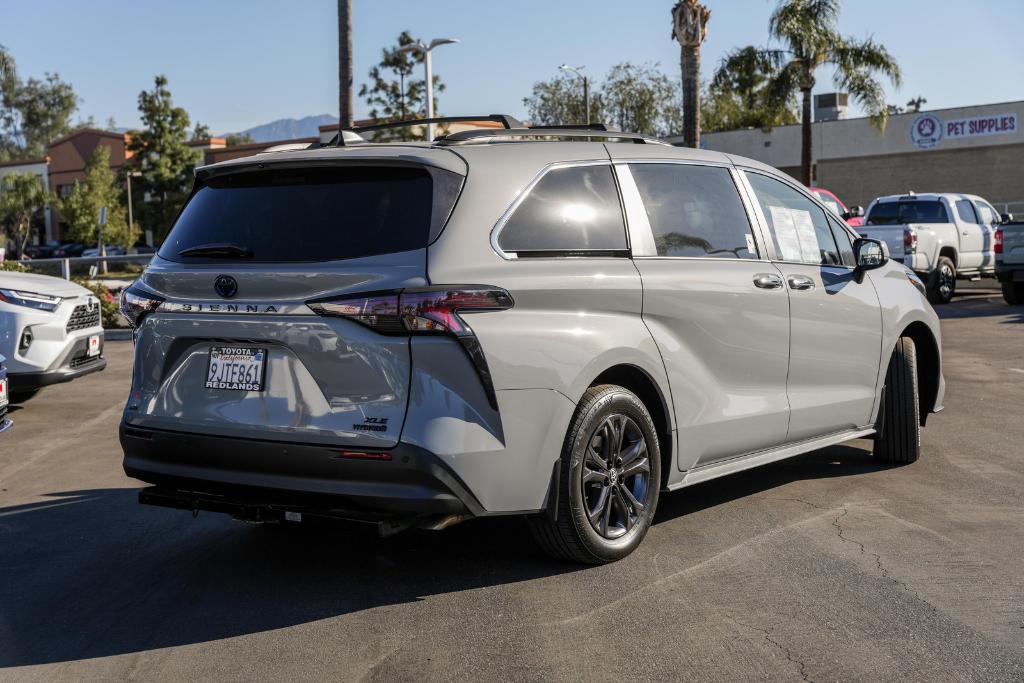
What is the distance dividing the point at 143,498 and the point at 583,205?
7.78 feet

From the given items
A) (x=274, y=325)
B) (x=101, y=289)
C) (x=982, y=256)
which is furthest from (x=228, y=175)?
(x=982, y=256)

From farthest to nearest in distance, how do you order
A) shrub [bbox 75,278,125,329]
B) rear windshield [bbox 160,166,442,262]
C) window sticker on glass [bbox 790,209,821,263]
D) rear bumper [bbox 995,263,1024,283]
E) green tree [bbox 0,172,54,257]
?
1. green tree [bbox 0,172,54,257]
2. rear bumper [bbox 995,263,1024,283]
3. shrub [bbox 75,278,125,329]
4. window sticker on glass [bbox 790,209,821,263]
5. rear windshield [bbox 160,166,442,262]

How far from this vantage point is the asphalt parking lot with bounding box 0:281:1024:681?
13.9 ft

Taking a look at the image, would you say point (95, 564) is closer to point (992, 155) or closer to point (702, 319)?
point (702, 319)

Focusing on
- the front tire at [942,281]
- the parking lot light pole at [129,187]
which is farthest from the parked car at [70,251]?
the front tire at [942,281]

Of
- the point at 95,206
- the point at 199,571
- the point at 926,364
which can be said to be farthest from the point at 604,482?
the point at 95,206

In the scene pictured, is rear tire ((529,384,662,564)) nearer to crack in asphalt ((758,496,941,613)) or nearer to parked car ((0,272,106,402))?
crack in asphalt ((758,496,941,613))

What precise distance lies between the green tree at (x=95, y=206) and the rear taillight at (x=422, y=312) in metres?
74.4

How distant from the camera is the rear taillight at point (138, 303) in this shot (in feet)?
17.1

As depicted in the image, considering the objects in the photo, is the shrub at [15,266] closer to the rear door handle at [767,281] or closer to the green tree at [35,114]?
the rear door handle at [767,281]

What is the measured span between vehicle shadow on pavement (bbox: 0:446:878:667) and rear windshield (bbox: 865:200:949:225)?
16.9m

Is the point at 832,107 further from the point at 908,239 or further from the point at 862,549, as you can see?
the point at 862,549

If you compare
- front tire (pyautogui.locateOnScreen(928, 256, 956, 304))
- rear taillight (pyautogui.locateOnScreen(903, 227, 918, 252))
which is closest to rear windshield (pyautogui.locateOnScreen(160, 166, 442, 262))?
rear taillight (pyautogui.locateOnScreen(903, 227, 918, 252))

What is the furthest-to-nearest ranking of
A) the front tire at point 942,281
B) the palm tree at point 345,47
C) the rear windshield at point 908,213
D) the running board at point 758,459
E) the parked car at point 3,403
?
1. the palm tree at point 345,47
2. the rear windshield at point 908,213
3. the front tire at point 942,281
4. the parked car at point 3,403
5. the running board at point 758,459
